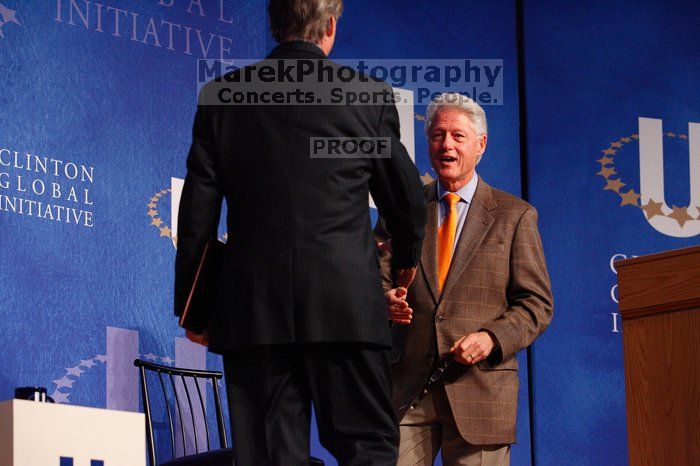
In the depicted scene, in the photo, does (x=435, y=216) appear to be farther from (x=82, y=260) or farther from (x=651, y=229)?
(x=651, y=229)

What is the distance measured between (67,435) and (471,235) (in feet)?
4.48

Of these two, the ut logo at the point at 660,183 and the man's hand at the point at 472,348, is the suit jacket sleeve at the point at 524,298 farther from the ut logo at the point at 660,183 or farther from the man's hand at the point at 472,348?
the ut logo at the point at 660,183

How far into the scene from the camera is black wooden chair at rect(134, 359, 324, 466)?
3.91 meters

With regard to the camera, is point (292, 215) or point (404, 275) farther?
point (404, 275)

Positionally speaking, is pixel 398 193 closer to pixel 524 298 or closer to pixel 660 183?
pixel 524 298

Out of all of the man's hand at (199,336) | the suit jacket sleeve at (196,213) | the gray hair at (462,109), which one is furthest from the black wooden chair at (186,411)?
the suit jacket sleeve at (196,213)

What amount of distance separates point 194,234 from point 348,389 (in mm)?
493

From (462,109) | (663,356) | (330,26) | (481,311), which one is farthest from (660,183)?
(330,26)

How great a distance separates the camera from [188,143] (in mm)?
4598

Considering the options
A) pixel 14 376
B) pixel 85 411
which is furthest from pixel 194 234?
pixel 14 376

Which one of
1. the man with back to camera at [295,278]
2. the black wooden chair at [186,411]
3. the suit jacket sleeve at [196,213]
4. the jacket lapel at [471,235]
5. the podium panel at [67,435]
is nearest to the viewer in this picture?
the man with back to camera at [295,278]

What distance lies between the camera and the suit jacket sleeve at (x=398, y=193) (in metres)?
2.41

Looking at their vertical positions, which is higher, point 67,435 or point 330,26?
point 330,26

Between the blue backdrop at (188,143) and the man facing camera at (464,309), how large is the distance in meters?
1.31
